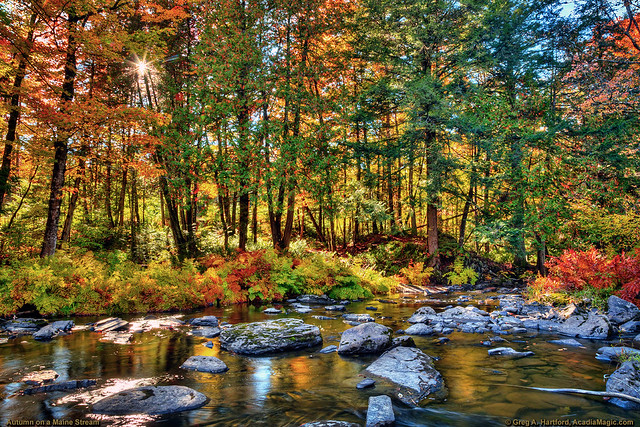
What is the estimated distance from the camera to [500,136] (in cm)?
1362

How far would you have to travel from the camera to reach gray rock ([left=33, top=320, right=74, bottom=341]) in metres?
6.51

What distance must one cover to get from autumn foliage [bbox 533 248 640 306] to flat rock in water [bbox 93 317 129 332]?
1090 centimetres

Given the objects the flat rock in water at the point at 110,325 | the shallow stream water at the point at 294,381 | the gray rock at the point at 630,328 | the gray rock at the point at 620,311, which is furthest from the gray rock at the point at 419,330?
the flat rock in water at the point at 110,325

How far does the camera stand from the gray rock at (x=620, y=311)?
7.50m

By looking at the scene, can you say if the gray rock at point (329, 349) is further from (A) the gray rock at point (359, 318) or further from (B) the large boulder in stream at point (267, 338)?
(A) the gray rock at point (359, 318)

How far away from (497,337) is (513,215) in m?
7.80

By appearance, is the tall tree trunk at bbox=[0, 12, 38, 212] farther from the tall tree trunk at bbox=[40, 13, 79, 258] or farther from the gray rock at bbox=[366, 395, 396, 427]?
the gray rock at bbox=[366, 395, 396, 427]

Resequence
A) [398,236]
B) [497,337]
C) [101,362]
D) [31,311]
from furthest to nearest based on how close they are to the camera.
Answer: [398,236] → [31,311] → [497,337] → [101,362]

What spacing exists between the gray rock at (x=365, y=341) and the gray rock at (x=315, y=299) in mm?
5258

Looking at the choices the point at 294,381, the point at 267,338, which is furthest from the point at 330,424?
the point at 267,338

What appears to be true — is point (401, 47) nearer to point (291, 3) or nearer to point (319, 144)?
point (291, 3)

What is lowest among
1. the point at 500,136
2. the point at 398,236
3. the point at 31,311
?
the point at 31,311

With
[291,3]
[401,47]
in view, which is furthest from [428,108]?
[291,3]

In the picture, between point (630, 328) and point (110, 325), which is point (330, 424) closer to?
point (110, 325)
